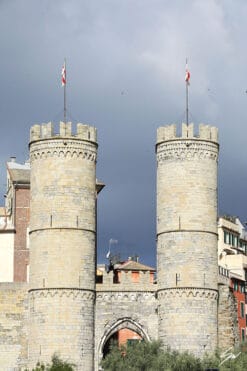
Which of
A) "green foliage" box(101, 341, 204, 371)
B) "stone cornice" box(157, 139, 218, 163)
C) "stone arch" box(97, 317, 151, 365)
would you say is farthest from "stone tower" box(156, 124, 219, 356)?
"stone arch" box(97, 317, 151, 365)

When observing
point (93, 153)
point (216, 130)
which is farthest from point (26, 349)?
point (216, 130)

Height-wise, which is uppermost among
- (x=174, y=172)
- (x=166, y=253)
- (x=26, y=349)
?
(x=174, y=172)

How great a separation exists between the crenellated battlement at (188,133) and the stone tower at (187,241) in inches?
2.3

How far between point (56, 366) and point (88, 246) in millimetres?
7749

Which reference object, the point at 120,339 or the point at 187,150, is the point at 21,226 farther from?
the point at 187,150

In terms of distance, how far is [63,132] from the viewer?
71.8 m

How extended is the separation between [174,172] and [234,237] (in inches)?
1412

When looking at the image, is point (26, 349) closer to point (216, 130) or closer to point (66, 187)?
point (66, 187)

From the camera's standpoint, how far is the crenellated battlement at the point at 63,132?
2827 inches

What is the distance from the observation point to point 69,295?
69.9 meters

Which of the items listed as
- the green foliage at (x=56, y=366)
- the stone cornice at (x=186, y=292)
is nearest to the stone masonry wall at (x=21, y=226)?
the stone cornice at (x=186, y=292)

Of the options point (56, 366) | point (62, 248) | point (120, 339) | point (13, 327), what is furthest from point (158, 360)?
point (120, 339)

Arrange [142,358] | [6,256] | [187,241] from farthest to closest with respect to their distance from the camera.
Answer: [6,256]
[187,241]
[142,358]

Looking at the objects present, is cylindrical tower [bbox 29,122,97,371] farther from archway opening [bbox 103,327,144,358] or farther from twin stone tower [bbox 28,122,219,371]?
archway opening [bbox 103,327,144,358]
